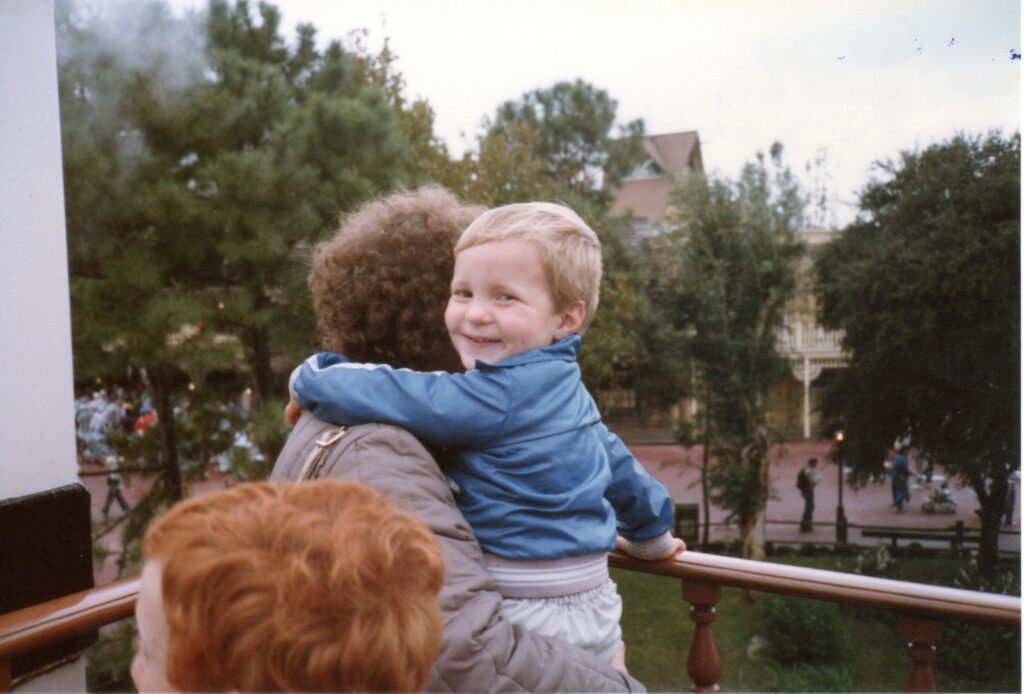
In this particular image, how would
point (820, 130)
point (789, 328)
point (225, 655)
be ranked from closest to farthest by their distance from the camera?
point (225, 655) < point (820, 130) < point (789, 328)

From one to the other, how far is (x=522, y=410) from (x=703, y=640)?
1.05 metres

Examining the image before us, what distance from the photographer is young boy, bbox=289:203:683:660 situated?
1.16 m

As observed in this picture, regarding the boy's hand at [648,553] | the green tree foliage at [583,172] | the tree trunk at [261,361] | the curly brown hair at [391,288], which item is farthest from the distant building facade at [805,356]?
the curly brown hair at [391,288]

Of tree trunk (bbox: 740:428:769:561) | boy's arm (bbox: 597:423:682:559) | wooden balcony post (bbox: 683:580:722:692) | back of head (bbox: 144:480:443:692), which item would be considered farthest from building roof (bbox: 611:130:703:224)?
back of head (bbox: 144:480:443:692)

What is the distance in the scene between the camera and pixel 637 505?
1.65 meters

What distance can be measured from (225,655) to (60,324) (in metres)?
1.51

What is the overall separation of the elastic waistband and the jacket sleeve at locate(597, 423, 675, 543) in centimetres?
27

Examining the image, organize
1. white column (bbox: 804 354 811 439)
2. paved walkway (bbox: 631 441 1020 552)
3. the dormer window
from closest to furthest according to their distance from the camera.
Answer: paved walkway (bbox: 631 441 1020 552) < white column (bbox: 804 354 811 439) < the dormer window

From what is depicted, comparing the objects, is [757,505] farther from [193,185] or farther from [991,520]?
[193,185]

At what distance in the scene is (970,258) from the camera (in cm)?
946

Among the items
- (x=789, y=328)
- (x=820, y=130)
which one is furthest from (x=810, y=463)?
(x=820, y=130)

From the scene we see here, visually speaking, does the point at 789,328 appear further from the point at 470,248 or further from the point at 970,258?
the point at 470,248

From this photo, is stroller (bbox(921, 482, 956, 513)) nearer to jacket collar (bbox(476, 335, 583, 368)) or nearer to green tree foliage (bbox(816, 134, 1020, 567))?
green tree foliage (bbox(816, 134, 1020, 567))

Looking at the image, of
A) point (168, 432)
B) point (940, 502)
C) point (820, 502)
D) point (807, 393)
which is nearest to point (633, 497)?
point (168, 432)
